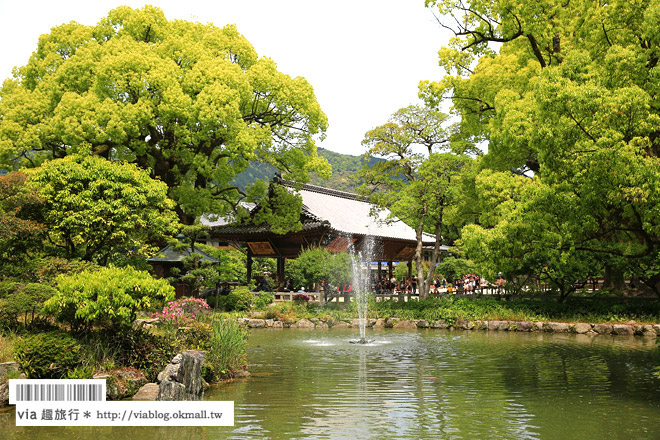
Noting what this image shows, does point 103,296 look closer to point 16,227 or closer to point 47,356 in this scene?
point 47,356


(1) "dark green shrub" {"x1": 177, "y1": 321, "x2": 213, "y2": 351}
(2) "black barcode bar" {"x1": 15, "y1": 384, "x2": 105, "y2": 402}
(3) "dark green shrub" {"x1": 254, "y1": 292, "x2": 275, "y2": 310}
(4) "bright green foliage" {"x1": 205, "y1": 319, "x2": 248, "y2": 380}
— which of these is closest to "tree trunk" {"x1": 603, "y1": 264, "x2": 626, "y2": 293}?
(3) "dark green shrub" {"x1": 254, "y1": 292, "x2": 275, "y2": 310}

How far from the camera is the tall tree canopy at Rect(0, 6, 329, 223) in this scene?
917 inches

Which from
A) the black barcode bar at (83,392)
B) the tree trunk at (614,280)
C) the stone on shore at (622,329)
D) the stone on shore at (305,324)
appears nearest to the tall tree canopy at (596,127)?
the black barcode bar at (83,392)

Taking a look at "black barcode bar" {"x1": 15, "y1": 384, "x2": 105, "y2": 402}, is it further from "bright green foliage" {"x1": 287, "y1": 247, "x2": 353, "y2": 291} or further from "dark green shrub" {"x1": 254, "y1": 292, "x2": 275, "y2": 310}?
"bright green foliage" {"x1": 287, "y1": 247, "x2": 353, "y2": 291}

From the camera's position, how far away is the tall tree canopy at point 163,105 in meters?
23.3

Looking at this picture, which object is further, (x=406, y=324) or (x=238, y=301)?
(x=238, y=301)

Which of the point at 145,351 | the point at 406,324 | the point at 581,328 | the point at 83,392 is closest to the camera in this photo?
the point at 83,392

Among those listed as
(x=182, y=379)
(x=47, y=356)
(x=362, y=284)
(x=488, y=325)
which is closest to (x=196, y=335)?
(x=182, y=379)

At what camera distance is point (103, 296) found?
9.45 meters

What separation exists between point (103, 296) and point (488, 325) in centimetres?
1635

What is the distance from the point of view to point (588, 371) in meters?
12.0

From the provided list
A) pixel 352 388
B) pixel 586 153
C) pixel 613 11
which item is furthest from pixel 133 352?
pixel 613 11

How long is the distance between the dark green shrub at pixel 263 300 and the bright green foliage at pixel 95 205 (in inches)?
327

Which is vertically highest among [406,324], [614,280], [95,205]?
[95,205]
